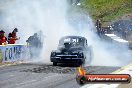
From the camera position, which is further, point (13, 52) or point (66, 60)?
point (13, 52)

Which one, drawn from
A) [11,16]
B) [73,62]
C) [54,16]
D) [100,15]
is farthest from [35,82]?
[100,15]

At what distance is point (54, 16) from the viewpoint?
167ft

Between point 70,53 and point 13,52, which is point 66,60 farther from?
point 13,52

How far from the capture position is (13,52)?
2459cm

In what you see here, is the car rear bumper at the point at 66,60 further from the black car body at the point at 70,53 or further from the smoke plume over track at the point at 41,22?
the smoke plume over track at the point at 41,22

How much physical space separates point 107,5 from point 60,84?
78113mm

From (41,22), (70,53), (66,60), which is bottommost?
(66,60)

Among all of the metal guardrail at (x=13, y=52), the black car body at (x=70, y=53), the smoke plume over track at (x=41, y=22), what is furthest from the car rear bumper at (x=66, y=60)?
the smoke plume over track at (x=41, y=22)

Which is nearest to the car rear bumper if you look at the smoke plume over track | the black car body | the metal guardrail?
the black car body

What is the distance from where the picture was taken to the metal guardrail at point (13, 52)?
23.2m

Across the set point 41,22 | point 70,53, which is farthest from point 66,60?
point 41,22

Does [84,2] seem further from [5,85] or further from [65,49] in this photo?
[5,85]

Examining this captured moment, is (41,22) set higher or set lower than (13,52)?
higher

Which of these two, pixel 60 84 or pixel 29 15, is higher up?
A: pixel 29 15
